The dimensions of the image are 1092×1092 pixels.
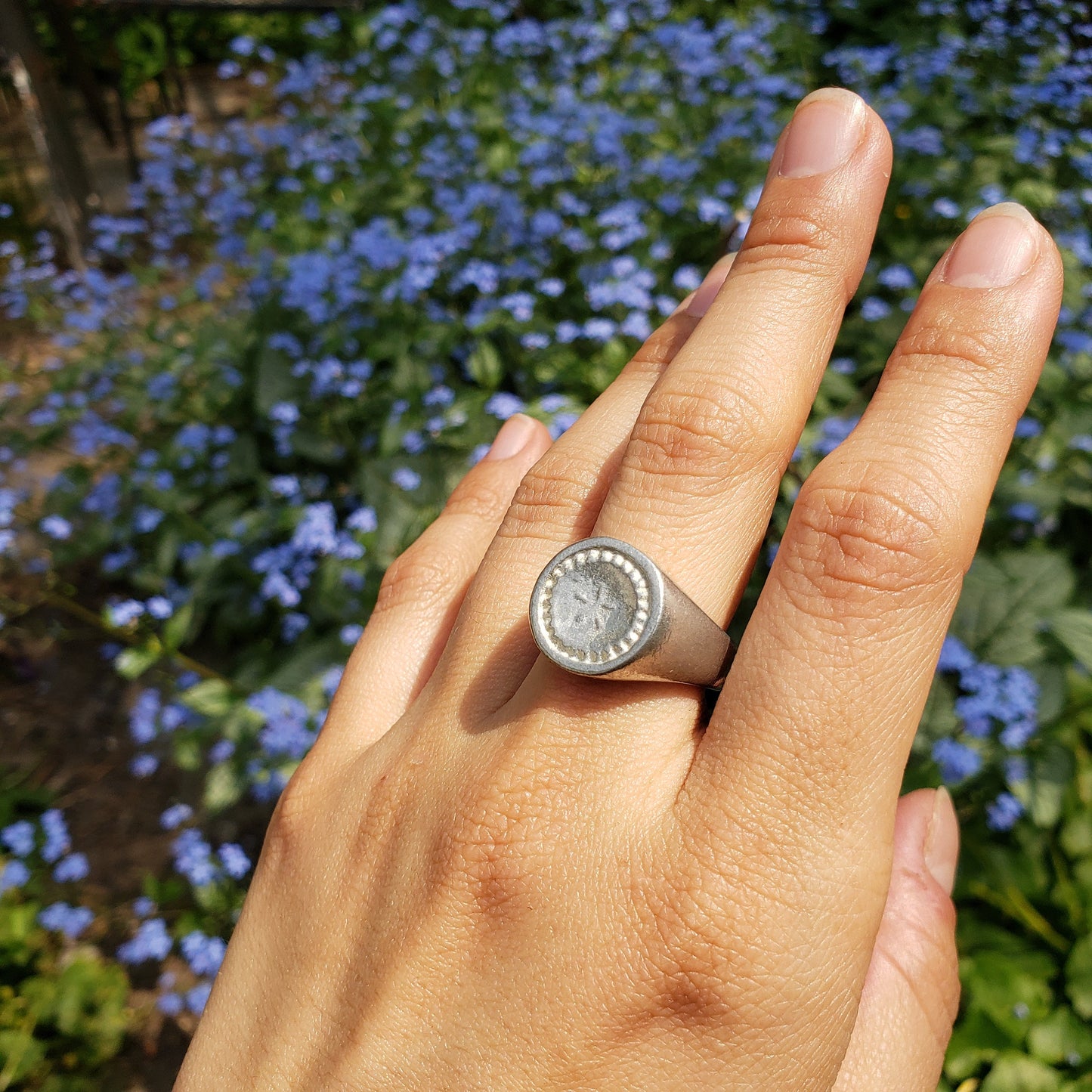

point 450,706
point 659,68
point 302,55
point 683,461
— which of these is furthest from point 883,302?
point 302,55

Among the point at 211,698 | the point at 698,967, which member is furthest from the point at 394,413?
the point at 698,967

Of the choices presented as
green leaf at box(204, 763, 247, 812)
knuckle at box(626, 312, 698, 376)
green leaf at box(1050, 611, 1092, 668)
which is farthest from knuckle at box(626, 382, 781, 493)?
green leaf at box(204, 763, 247, 812)

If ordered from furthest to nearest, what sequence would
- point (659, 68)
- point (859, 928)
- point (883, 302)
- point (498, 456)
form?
point (659, 68), point (883, 302), point (498, 456), point (859, 928)

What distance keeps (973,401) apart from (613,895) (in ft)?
3.14

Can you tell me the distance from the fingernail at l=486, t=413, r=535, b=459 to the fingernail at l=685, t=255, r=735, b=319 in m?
0.52

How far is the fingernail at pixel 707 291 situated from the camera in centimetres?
173

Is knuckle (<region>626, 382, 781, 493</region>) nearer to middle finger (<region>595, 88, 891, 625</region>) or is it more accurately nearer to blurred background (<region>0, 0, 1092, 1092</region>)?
middle finger (<region>595, 88, 891, 625</region>)

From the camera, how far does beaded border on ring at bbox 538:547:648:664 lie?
118cm

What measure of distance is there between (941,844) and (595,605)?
3.11 feet

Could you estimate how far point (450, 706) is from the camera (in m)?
1.49

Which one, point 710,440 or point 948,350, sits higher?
Answer: point 948,350

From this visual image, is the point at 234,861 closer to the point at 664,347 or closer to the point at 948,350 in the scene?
the point at 664,347

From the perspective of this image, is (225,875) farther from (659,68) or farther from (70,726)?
(659,68)

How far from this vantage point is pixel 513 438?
2.06m
